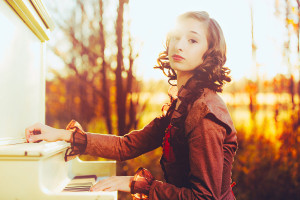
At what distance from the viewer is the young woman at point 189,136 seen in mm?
1404

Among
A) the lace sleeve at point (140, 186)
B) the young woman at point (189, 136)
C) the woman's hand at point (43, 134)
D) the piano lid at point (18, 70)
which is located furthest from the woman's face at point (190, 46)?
the piano lid at point (18, 70)

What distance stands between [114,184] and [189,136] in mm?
426

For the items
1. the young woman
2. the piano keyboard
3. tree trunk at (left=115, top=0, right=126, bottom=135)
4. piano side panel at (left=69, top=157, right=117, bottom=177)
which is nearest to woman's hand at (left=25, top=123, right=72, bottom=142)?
the young woman

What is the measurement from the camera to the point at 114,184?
153 centimetres

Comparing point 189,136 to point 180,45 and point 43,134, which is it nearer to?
point 180,45

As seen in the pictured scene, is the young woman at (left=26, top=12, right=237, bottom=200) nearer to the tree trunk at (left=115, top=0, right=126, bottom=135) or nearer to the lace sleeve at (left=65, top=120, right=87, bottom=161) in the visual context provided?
the lace sleeve at (left=65, top=120, right=87, bottom=161)

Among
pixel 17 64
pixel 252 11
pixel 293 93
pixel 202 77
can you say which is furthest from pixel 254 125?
pixel 17 64

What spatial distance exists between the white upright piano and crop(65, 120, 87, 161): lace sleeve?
47 millimetres

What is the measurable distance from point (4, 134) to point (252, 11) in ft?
14.7

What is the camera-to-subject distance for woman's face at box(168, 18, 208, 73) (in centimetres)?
168

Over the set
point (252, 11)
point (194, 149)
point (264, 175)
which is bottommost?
point (264, 175)

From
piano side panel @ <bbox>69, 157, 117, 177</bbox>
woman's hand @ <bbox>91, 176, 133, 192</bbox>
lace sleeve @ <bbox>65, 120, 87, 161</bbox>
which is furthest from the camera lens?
piano side panel @ <bbox>69, 157, 117, 177</bbox>

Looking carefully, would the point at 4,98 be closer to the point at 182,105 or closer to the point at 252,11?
the point at 182,105

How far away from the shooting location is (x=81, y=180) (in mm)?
1964
